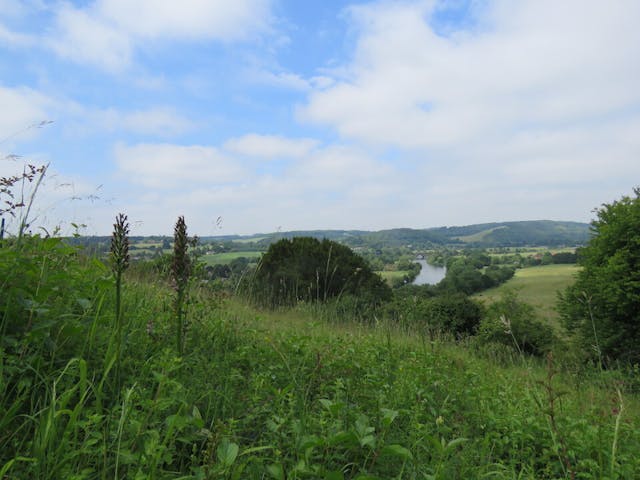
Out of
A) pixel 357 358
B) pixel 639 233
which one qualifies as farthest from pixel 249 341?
pixel 639 233

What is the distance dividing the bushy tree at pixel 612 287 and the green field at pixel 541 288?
1.74m

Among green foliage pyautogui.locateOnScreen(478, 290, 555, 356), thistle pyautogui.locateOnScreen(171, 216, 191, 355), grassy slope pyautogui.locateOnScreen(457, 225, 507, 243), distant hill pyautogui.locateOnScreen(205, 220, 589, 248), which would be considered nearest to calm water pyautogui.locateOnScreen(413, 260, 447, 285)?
green foliage pyautogui.locateOnScreen(478, 290, 555, 356)

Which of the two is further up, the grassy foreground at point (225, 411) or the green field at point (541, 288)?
the grassy foreground at point (225, 411)

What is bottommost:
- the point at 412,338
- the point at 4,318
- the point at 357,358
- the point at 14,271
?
the point at 412,338

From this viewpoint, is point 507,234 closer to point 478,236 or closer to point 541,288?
point 478,236

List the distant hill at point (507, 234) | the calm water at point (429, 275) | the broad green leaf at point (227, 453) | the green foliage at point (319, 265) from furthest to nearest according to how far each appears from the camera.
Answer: the distant hill at point (507, 234)
the calm water at point (429, 275)
the green foliage at point (319, 265)
the broad green leaf at point (227, 453)

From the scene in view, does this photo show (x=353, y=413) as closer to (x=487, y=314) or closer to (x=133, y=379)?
(x=133, y=379)

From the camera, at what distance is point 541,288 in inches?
1085

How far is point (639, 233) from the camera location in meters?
17.6

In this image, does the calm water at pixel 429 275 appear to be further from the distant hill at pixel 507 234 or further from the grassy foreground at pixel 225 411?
the distant hill at pixel 507 234

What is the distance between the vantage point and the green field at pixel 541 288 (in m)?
21.7

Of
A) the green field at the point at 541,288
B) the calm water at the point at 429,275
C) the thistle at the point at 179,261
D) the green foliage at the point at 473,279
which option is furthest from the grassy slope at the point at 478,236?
the thistle at the point at 179,261

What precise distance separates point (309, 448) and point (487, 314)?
63.8 ft

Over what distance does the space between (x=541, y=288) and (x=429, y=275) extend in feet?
29.0
